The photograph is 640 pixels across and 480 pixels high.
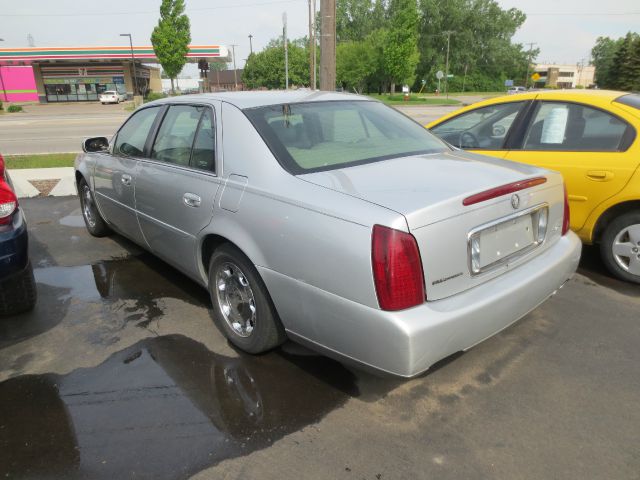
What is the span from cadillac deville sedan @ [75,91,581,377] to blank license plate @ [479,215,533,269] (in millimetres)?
10

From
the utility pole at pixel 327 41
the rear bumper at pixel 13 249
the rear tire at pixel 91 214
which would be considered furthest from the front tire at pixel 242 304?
the utility pole at pixel 327 41

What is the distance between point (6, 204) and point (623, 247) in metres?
4.69

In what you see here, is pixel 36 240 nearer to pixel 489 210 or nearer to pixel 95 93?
pixel 489 210

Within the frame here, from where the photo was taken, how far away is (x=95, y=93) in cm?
5378

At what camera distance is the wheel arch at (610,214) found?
399 centimetres

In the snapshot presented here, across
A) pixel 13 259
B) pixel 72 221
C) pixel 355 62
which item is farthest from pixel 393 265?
pixel 355 62

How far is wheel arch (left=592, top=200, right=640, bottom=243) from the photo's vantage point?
13.1 feet

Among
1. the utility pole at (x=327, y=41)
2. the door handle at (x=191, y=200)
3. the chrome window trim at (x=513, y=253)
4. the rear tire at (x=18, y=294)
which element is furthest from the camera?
the utility pole at (x=327, y=41)

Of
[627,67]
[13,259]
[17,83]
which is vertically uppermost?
[627,67]

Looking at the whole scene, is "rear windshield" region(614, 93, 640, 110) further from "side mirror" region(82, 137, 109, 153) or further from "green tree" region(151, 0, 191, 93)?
"green tree" region(151, 0, 191, 93)

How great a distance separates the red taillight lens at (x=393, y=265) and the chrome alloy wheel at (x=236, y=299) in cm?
102

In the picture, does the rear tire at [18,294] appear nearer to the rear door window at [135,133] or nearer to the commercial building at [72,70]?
the rear door window at [135,133]

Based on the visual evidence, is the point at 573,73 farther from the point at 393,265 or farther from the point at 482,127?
the point at 393,265

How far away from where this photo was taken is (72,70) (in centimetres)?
5281
